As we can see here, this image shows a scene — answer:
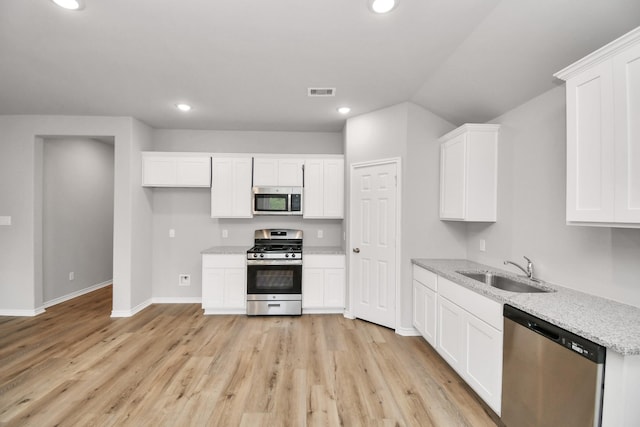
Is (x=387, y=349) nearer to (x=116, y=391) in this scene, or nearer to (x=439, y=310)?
(x=439, y=310)

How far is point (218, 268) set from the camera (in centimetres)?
Answer: 389

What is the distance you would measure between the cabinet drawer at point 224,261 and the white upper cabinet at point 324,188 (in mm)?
1120

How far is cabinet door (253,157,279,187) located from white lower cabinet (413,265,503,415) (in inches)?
93.7

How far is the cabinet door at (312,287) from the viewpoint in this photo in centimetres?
390

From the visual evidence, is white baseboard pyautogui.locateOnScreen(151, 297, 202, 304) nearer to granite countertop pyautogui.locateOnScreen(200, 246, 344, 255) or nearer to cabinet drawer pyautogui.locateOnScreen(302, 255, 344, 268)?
granite countertop pyautogui.locateOnScreen(200, 246, 344, 255)

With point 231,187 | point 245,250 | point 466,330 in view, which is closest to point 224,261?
point 245,250

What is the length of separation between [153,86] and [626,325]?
4075mm

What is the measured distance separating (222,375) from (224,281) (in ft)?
5.13

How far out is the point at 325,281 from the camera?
12.8ft

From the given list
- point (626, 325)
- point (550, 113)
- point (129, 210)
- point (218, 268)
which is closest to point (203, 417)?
point (218, 268)

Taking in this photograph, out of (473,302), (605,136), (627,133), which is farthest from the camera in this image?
(473,302)

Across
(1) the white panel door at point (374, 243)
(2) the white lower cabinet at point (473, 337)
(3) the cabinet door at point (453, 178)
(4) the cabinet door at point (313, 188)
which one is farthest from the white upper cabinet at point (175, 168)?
(2) the white lower cabinet at point (473, 337)

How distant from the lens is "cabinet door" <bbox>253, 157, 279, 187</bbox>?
13.4 feet

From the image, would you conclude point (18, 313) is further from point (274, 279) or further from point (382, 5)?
point (382, 5)
